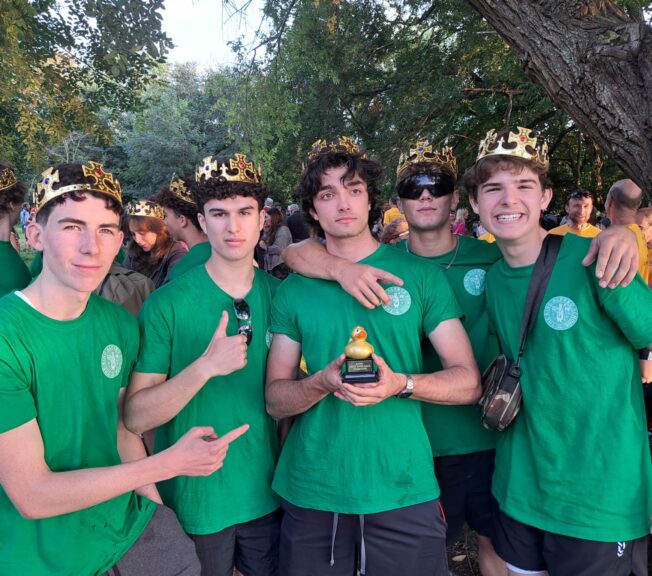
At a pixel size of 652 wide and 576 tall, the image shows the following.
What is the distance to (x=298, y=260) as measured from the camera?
2.77 meters

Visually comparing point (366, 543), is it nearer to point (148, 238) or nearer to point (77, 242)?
point (77, 242)

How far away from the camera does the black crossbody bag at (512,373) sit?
239cm

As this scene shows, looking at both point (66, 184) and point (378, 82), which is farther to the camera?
point (378, 82)

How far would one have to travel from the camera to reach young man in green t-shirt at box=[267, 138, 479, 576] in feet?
7.78

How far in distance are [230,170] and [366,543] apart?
207cm

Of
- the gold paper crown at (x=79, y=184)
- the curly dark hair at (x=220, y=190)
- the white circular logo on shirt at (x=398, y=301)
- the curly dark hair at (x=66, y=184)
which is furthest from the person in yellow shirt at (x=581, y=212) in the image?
the curly dark hair at (x=66, y=184)

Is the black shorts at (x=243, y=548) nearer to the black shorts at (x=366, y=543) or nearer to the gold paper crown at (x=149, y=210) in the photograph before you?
the black shorts at (x=366, y=543)

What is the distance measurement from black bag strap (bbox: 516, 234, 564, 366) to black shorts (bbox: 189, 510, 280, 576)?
1549 millimetres

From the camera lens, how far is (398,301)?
2.53m

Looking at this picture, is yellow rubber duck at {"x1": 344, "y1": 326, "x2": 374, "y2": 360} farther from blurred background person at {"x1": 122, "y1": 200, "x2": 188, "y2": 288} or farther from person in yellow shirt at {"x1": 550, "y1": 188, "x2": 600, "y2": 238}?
person in yellow shirt at {"x1": 550, "y1": 188, "x2": 600, "y2": 238}

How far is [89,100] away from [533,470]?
9917mm

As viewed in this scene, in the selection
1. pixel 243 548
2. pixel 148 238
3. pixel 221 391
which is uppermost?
pixel 148 238

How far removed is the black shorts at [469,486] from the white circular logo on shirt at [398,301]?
42.0 inches

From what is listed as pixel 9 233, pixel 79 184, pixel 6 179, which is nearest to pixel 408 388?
pixel 79 184
